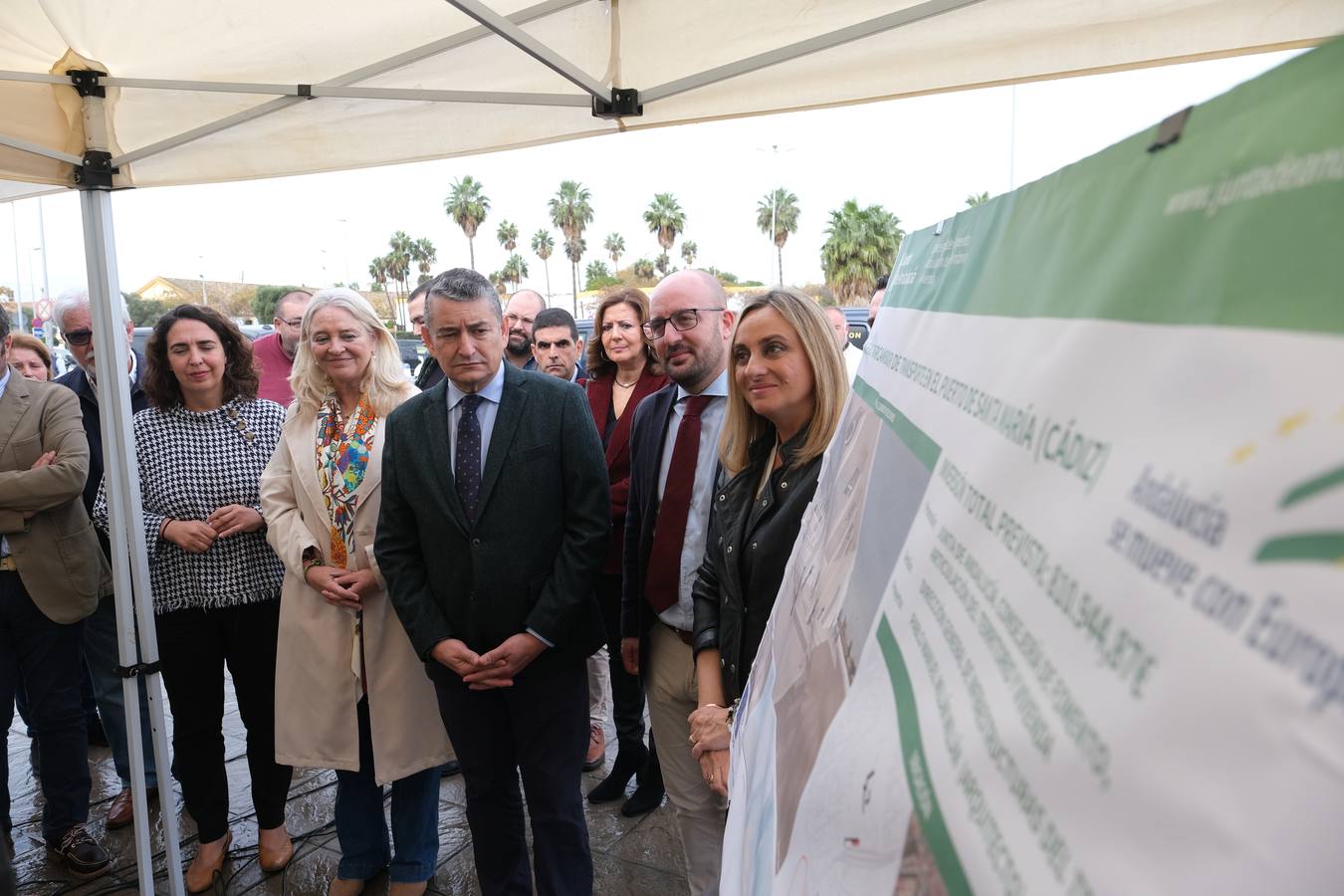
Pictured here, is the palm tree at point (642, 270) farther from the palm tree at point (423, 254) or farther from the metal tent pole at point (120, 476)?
the metal tent pole at point (120, 476)

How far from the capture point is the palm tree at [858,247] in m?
37.2

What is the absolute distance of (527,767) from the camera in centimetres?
267

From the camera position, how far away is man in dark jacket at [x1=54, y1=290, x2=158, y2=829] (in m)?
3.68

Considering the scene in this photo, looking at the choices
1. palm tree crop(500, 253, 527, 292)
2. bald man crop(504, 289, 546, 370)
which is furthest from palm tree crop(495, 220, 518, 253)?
bald man crop(504, 289, 546, 370)

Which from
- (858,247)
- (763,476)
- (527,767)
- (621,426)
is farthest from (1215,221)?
(858,247)

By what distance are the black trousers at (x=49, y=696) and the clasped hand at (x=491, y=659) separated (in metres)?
1.83

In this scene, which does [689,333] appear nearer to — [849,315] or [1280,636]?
[1280,636]

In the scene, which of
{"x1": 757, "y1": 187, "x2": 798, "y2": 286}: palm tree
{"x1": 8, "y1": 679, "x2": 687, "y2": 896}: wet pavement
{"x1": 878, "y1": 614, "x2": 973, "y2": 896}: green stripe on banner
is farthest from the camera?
{"x1": 757, "y1": 187, "x2": 798, "y2": 286}: palm tree

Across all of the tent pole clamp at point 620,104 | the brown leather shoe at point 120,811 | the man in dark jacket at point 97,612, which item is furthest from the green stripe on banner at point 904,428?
the brown leather shoe at point 120,811

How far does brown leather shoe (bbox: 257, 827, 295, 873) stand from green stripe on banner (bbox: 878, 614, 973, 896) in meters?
3.32

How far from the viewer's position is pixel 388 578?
2.71m

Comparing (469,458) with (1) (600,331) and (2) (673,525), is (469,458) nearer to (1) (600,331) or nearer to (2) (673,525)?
(2) (673,525)

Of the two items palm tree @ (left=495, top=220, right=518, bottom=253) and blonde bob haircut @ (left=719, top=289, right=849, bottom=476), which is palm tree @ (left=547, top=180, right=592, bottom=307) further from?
blonde bob haircut @ (left=719, top=289, right=849, bottom=476)

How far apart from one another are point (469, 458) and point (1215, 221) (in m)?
2.37
